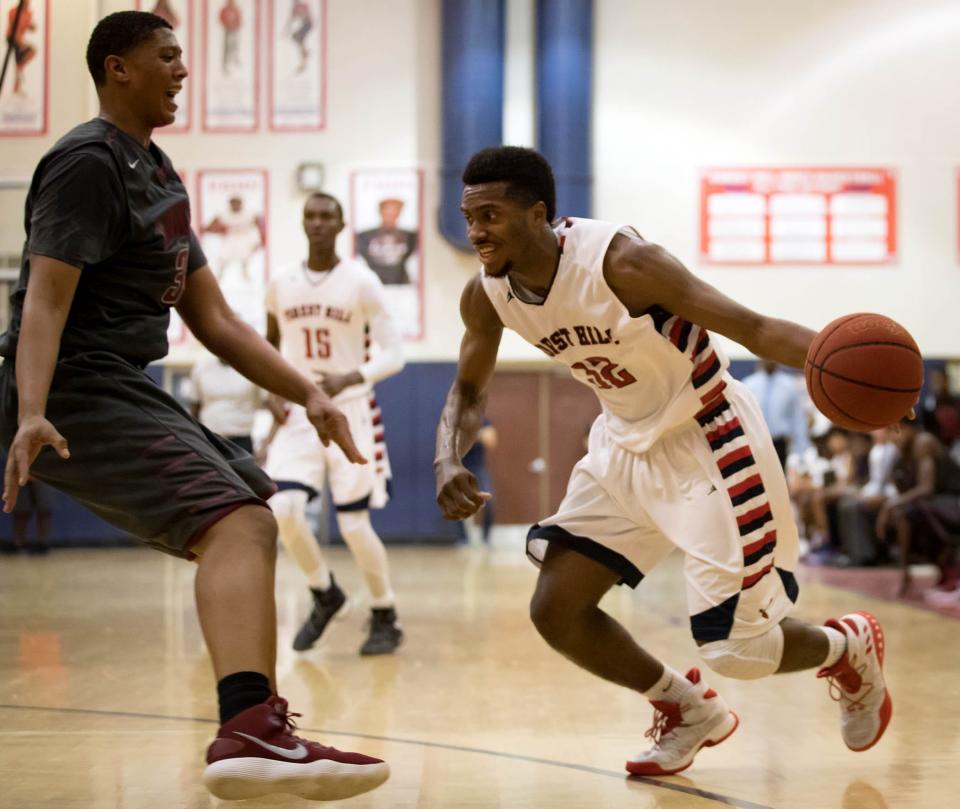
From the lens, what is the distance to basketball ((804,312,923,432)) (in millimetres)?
3010

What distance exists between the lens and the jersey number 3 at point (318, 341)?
20.8ft

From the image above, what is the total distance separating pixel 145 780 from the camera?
3.55m

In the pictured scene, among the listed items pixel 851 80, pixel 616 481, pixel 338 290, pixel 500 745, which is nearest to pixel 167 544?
pixel 616 481

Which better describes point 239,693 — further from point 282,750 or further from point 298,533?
point 298,533

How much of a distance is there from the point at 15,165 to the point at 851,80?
9257 millimetres

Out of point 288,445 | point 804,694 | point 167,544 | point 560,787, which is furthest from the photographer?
point 288,445

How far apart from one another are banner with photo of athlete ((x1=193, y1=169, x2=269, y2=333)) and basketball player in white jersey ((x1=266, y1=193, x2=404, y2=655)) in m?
7.11

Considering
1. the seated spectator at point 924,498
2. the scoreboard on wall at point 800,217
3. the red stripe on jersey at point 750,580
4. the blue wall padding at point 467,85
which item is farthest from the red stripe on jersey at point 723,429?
the scoreboard on wall at point 800,217

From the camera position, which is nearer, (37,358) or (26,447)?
(26,447)

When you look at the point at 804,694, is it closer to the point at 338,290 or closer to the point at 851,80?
the point at 338,290

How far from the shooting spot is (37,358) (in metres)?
2.57

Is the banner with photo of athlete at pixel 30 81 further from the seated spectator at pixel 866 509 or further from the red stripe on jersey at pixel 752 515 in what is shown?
the red stripe on jersey at pixel 752 515

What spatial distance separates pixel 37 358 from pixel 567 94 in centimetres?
1150

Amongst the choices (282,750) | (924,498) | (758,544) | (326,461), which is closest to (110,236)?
(282,750)
